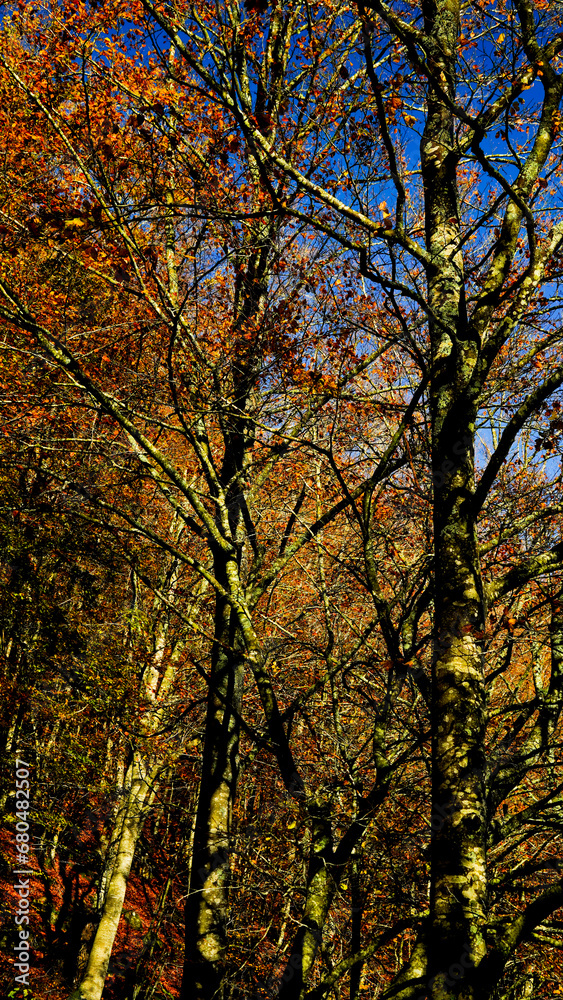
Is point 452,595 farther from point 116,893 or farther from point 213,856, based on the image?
point 116,893

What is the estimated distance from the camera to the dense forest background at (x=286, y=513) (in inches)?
137

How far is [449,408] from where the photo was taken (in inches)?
141

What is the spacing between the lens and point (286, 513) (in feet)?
30.0

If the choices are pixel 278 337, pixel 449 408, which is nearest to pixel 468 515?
pixel 449 408

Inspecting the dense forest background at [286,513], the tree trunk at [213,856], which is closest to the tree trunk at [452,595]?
the dense forest background at [286,513]

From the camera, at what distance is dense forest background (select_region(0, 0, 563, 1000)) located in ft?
11.4

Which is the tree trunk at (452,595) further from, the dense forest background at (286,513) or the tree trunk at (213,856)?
the tree trunk at (213,856)

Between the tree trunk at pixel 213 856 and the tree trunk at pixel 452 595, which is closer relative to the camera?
the tree trunk at pixel 452 595

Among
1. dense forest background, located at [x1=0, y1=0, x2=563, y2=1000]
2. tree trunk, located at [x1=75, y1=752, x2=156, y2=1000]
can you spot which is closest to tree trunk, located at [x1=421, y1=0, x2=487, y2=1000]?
dense forest background, located at [x1=0, y1=0, x2=563, y2=1000]

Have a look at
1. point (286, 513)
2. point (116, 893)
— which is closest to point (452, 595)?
point (286, 513)

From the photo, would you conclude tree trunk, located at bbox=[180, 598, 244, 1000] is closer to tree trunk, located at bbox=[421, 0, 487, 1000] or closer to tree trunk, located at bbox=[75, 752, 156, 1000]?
tree trunk, located at bbox=[421, 0, 487, 1000]

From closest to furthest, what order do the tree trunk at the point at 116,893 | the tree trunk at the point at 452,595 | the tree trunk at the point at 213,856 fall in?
1. the tree trunk at the point at 452,595
2. the tree trunk at the point at 213,856
3. the tree trunk at the point at 116,893

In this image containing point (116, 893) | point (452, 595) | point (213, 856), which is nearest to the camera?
point (452, 595)

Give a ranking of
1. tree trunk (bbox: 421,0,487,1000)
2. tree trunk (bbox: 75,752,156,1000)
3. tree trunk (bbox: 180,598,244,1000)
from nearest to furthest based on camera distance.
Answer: tree trunk (bbox: 421,0,487,1000) → tree trunk (bbox: 180,598,244,1000) → tree trunk (bbox: 75,752,156,1000)
